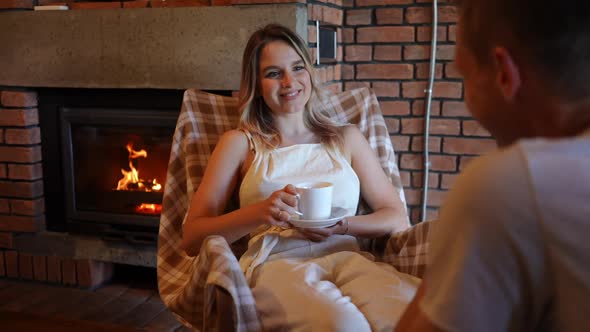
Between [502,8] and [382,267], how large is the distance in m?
1.00

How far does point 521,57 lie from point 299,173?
1133 millimetres

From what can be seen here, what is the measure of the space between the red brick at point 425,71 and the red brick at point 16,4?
1663 millimetres

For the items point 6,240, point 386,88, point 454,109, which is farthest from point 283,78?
point 6,240

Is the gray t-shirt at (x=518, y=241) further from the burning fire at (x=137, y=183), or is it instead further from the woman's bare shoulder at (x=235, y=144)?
the burning fire at (x=137, y=183)

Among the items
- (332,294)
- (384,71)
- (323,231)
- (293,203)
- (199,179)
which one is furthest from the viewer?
(384,71)

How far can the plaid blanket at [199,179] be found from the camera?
149cm

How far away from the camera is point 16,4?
2.60 m

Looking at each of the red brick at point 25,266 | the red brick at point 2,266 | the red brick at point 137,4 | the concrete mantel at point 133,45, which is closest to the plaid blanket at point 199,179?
the concrete mantel at point 133,45

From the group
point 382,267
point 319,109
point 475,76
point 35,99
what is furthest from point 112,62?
point 475,76

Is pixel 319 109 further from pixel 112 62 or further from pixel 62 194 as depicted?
pixel 62 194

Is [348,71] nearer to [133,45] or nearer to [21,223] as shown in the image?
Answer: [133,45]

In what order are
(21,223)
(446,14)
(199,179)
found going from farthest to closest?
(21,223) → (446,14) → (199,179)

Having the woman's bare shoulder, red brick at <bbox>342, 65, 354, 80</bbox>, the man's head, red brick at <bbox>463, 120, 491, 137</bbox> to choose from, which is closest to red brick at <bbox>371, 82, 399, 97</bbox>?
red brick at <bbox>342, 65, 354, 80</bbox>

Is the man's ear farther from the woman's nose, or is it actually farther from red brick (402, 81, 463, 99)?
red brick (402, 81, 463, 99)
